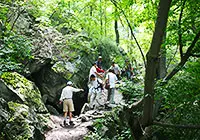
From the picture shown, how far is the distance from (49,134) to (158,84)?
18.8 ft

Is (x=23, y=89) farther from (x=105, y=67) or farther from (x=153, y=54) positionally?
(x=105, y=67)

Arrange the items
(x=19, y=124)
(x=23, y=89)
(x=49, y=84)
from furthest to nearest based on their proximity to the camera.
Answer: (x=49, y=84), (x=23, y=89), (x=19, y=124)

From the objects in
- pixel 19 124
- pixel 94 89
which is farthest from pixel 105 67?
pixel 19 124

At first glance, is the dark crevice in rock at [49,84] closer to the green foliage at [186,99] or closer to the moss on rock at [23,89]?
the moss on rock at [23,89]

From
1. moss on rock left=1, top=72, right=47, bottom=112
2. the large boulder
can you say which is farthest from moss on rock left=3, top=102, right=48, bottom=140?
moss on rock left=1, top=72, right=47, bottom=112

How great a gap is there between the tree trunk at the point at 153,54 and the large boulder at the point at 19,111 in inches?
178

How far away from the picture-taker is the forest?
395 centimetres

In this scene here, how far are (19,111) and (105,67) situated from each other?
31.0 feet

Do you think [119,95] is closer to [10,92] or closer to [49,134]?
[49,134]

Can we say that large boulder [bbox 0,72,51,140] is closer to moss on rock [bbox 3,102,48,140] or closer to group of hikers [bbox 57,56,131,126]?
moss on rock [bbox 3,102,48,140]

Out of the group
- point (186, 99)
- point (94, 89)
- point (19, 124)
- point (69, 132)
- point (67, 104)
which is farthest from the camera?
point (94, 89)

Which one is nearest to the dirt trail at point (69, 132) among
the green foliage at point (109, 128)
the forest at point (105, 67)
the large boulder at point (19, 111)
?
the forest at point (105, 67)

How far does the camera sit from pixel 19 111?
722 centimetres

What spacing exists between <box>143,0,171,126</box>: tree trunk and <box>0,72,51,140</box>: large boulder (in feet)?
14.9
